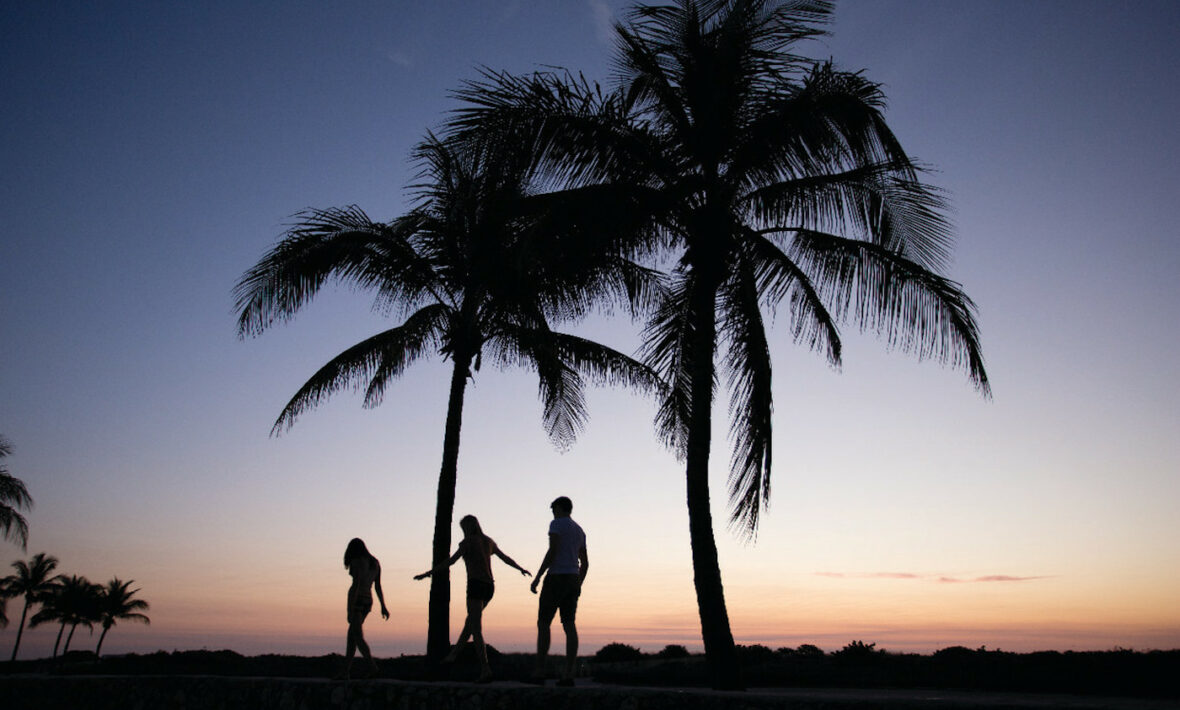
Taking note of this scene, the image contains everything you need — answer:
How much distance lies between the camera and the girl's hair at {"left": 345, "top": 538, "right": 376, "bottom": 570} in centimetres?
1075

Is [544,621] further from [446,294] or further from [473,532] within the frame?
[446,294]

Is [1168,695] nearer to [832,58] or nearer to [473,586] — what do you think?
[473,586]

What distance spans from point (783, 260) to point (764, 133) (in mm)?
1752

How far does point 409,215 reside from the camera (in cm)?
1683

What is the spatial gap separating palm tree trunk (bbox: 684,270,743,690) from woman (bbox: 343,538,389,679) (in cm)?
389

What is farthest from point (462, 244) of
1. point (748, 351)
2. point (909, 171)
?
point (909, 171)

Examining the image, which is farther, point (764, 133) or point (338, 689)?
point (764, 133)

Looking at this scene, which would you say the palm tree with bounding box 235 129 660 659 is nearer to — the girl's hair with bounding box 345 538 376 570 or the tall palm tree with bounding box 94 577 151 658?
the girl's hair with bounding box 345 538 376 570

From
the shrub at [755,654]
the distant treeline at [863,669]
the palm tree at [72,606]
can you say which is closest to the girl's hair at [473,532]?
the distant treeline at [863,669]

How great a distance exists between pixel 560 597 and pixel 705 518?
227 centimetres

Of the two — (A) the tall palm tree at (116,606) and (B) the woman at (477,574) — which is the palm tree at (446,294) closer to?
(B) the woman at (477,574)

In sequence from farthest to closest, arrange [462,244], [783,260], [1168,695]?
1. [462,244]
2. [783,260]
3. [1168,695]

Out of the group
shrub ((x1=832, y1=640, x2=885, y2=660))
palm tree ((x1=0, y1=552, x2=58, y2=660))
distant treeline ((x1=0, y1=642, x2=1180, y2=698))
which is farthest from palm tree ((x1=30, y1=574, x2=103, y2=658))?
shrub ((x1=832, y1=640, x2=885, y2=660))

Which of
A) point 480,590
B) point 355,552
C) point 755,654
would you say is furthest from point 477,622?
point 755,654
